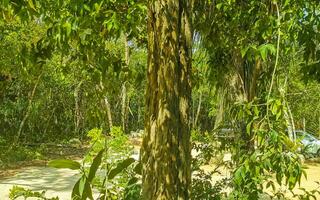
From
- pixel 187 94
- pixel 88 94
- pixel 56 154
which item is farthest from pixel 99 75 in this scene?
pixel 56 154

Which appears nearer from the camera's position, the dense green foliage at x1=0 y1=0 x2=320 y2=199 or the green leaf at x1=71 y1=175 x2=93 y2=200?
the dense green foliage at x1=0 y1=0 x2=320 y2=199

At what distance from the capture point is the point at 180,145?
2201 mm

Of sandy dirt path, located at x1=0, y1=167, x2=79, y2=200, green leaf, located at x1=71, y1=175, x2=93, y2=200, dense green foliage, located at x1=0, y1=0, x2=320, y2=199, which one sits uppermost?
dense green foliage, located at x1=0, y1=0, x2=320, y2=199

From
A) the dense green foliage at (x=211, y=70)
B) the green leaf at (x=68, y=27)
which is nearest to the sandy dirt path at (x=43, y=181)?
the dense green foliage at (x=211, y=70)

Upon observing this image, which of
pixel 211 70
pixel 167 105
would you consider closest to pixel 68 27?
pixel 167 105

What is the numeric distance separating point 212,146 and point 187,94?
1.38 meters

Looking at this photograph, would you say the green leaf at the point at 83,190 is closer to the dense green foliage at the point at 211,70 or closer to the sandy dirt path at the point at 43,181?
the dense green foliage at the point at 211,70

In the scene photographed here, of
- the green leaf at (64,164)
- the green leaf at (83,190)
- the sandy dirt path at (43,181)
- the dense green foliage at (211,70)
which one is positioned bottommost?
the sandy dirt path at (43,181)

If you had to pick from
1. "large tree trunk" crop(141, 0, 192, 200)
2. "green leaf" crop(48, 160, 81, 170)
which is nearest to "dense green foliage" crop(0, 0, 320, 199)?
"green leaf" crop(48, 160, 81, 170)

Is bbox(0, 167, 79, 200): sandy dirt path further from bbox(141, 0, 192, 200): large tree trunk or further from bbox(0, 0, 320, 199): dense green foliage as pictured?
bbox(141, 0, 192, 200): large tree trunk

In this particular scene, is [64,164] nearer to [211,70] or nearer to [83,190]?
[83,190]

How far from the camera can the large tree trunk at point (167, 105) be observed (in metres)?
2.14

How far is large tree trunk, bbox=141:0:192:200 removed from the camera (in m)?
2.14

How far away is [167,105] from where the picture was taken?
2174mm
